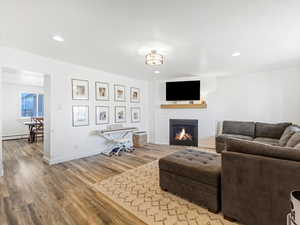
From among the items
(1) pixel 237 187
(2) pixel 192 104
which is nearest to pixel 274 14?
(1) pixel 237 187

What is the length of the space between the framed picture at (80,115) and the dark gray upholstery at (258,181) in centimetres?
361

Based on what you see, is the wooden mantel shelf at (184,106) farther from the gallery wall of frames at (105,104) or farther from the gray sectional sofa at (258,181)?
the gray sectional sofa at (258,181)

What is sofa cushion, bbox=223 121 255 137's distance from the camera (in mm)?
4336

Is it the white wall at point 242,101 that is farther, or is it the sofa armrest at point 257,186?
the white wall at point 242,101

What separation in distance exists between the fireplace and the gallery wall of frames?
1.44 meters

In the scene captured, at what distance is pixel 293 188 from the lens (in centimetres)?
133

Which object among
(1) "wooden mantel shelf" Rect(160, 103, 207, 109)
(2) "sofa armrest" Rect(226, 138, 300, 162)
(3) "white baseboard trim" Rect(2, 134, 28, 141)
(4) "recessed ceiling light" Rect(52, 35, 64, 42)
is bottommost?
(3) "white baseboard trim" Rect(2, 134, 28, 141)

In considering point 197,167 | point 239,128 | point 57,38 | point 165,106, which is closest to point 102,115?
point 165,106

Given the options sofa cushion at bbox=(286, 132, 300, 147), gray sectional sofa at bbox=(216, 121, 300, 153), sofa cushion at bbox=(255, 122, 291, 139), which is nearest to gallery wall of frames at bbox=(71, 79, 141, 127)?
gray sectional sofa at bbox=(216, 121, 300, 153)

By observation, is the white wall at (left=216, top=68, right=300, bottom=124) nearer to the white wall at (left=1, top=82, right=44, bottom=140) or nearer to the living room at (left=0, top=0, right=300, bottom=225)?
the living room at (left=0, top=0, right=300, bottom=225)

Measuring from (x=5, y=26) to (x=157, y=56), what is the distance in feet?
7.65

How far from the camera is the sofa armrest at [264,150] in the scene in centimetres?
141

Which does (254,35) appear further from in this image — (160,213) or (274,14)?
(160,213)

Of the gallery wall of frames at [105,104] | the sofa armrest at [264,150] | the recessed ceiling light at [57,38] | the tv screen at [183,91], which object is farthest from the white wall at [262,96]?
the recessed ceiling light at [57,38]
